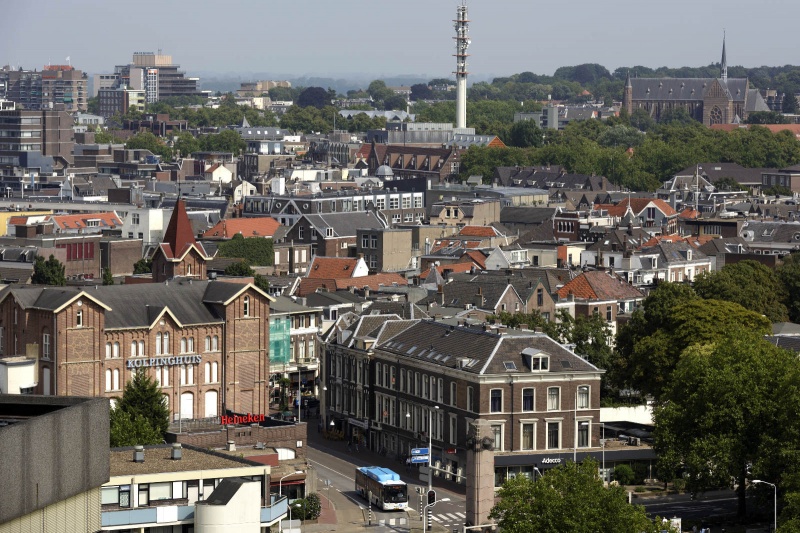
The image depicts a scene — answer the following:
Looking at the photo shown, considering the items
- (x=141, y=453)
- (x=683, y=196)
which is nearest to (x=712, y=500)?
(x=141, y=453)

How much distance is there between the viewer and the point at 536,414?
76812 mm

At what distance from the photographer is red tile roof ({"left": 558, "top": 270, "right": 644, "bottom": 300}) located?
111 m

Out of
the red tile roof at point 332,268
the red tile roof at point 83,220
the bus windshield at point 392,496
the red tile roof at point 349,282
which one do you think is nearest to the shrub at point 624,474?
the bus windshield at point 392,496

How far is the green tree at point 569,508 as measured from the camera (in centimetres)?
5512

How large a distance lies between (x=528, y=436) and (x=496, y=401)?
6.98ft

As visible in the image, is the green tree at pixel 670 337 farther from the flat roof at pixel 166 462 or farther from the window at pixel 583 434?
the flat roof at pixel 166 462

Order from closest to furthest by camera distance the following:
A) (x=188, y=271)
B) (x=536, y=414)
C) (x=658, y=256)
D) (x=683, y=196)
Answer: (x=536, y=414), (x=188, y=271), (x=658, y=256), (x=683, y=196)

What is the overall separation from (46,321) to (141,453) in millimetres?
30175

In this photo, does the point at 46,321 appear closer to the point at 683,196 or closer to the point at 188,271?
the point at 188,271

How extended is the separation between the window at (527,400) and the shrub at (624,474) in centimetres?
469

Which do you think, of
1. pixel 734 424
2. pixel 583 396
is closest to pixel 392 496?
pixel 583 396

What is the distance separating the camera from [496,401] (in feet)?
251

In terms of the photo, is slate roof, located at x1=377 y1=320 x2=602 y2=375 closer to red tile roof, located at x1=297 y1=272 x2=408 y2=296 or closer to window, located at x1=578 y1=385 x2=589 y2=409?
window, located at x1=578 y1=385 x2=589 y2=409

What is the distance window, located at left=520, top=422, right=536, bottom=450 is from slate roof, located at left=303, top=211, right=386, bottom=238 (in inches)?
2785
